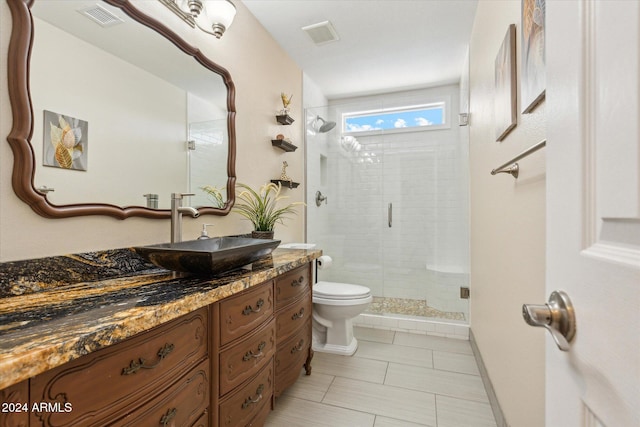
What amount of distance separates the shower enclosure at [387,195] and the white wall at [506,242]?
84 cm

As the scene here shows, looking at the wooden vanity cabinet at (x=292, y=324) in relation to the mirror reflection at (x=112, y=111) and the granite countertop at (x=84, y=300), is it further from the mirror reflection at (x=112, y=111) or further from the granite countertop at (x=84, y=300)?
the mirror reflection at (x=112, y=111)

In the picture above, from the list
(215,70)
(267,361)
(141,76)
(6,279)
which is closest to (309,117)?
(215,70)

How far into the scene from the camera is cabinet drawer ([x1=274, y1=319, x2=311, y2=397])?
1.62 m

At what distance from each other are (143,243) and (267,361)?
81 centimetres

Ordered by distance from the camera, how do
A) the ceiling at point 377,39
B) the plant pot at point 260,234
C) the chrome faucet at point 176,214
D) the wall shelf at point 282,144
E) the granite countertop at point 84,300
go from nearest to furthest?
the granite countertop at point 84,300 → the chrome faucet at point 176,214 → the plant pot at point 260,234 → the ceiling at point 377,39 → the wall shelf at point 282,144

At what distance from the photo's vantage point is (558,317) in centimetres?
45

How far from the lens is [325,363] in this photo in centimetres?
223

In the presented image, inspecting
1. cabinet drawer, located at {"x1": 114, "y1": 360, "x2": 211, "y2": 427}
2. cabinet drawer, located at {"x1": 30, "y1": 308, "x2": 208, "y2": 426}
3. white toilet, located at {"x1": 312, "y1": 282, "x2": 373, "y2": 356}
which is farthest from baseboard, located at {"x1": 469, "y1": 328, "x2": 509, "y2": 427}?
cabinet drawer, located at {"x1": 30, "y1": 308, "x2": 208, "y2": 426}

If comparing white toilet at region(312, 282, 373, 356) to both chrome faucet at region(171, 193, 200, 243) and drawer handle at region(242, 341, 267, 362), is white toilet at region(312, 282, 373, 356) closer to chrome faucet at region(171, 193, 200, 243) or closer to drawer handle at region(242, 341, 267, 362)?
drawer handle at region(242, 341, 267, 362)

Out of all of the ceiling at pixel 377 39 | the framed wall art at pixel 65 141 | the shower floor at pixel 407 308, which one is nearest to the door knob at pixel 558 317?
the framed wall art at pixel 65 141

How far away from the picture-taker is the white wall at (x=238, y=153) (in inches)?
37.4

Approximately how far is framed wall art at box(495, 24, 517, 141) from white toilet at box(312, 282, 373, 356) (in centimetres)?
147

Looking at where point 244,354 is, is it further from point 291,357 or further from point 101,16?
point 101,16

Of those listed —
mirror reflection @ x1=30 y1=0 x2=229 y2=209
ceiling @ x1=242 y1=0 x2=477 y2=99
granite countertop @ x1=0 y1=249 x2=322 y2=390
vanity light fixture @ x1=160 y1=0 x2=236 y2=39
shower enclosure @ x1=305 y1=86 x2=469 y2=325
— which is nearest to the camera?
granite countertop @ x1=0 y1=249 x2=322 y2=390
